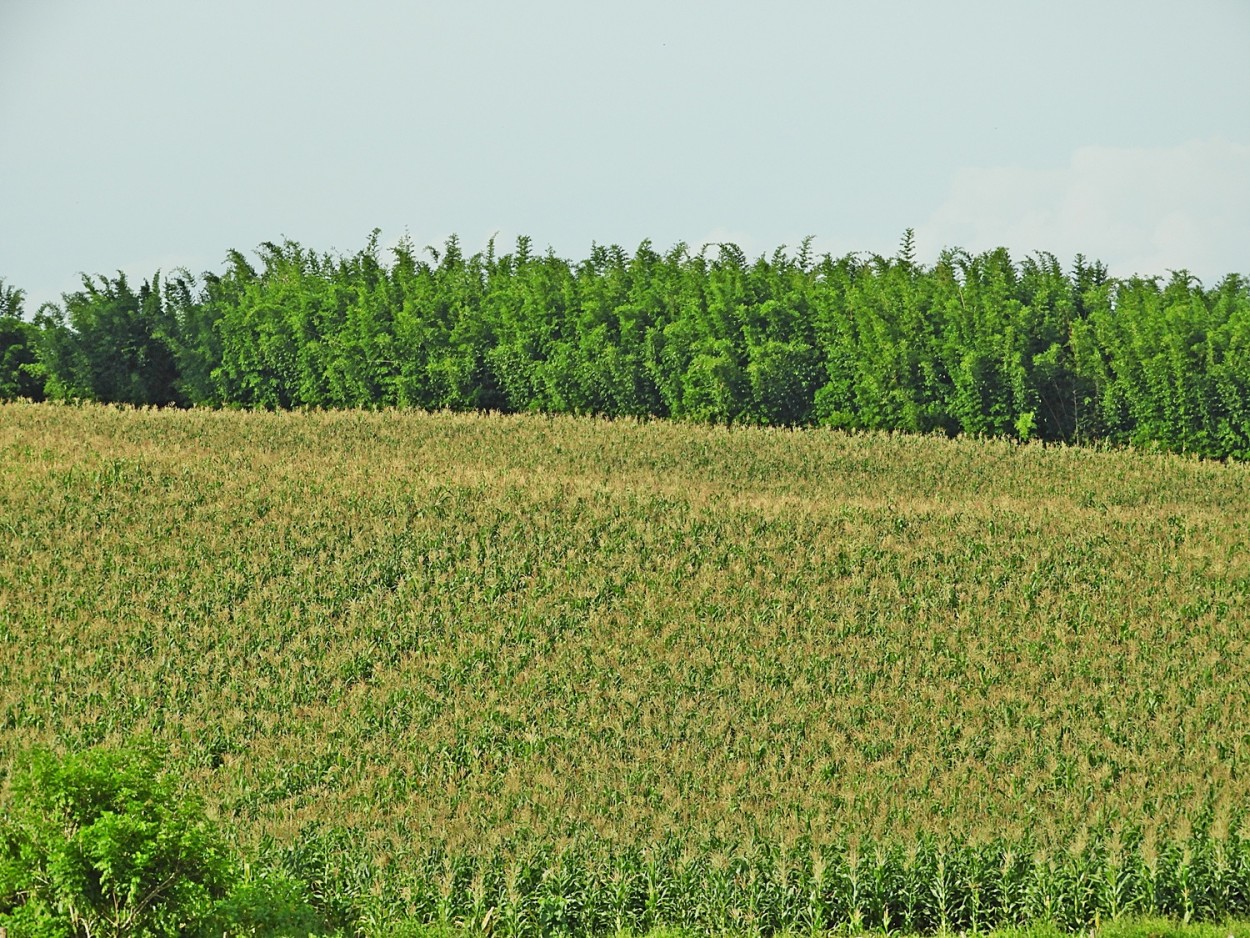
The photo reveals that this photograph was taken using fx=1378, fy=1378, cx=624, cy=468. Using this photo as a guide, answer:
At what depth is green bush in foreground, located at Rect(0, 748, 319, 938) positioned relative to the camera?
28.3 ft

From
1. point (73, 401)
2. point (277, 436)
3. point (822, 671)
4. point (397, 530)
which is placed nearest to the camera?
point (822, 671)

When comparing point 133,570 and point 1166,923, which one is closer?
point 1166,923

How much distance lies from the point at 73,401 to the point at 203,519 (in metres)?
13.5

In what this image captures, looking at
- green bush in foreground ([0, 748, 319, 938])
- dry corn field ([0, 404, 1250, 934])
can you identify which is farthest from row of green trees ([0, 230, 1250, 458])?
green bush in foreground ([0, 748, 319, 938])

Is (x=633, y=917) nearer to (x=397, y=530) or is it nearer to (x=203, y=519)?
(x=397, y=530)

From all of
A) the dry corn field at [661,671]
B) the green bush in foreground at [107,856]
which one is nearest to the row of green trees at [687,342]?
the dry corn field at [661,671]

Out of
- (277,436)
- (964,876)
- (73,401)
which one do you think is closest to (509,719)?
(964,876)

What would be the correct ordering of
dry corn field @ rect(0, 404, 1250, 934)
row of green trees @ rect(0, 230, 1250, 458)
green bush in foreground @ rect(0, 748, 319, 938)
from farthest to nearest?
row of green trees @ rect(0, 230, 1250, 458)
dry corn field @ rect(0, 404, 1250, 934)
green bush in foreground @ rect(0, 748, 319, 938)

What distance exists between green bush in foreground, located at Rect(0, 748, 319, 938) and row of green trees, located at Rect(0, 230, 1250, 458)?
20.9 m

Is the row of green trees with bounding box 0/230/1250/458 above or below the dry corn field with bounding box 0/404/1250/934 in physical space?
above

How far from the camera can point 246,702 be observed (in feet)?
49.5

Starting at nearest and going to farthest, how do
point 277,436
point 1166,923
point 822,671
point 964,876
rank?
point 1166,923, point 964,876, point 822,671, point 277,436

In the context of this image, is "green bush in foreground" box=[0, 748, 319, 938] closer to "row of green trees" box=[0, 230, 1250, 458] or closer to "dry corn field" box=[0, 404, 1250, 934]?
"dry corn field" box=[0, 404, 1250, 934]

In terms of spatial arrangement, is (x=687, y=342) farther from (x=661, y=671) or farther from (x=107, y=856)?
(x=107, y=856)
